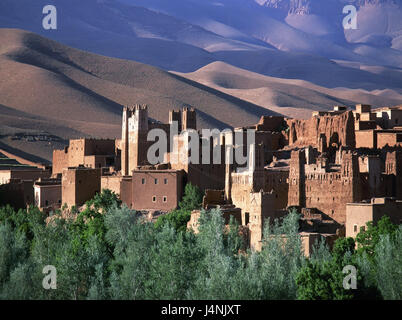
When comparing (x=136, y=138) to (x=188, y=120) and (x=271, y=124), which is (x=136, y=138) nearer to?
(x=188, y=120)

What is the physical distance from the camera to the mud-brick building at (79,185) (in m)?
51.7

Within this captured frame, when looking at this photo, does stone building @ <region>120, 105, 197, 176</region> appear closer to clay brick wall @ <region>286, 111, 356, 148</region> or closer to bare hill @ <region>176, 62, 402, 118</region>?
clay brick wall @ <region>286, 111, 356, 148</region>

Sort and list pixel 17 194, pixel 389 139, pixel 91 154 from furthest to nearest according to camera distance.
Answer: pixel 91 154 < pixel 17 194 < pixel 389 139

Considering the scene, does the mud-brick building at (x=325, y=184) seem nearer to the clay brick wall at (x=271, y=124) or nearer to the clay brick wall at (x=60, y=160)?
the clay brick wall at (x=271, y=124)

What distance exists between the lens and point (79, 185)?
5178 centimetres

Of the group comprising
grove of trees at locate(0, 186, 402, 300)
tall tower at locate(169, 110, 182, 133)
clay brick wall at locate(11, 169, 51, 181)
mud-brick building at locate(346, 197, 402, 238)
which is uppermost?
tall tower at locate(169, 110, 182, 133)

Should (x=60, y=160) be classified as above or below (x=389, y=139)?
below

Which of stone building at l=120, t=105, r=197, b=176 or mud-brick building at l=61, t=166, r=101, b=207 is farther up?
stone building at l=120, t=105, r=197, b=176

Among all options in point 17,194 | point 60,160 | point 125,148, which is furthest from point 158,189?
point 60,160

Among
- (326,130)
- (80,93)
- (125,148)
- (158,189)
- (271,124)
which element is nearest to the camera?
(158,189)

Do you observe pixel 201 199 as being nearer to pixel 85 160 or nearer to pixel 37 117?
pixel 85 160

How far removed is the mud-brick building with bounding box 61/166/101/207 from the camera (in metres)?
51.7

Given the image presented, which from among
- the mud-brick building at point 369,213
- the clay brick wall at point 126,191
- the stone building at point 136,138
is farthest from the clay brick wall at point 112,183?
the mud-brick building at point 369,213

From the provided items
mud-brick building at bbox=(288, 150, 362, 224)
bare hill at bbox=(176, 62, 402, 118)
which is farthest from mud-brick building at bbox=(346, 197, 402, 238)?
bare hill at bbox=(176, 62, 402, 118)
